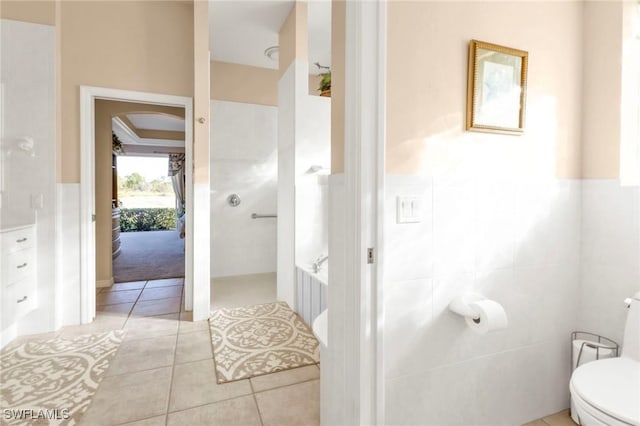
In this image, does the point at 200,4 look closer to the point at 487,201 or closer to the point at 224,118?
the point at 224,118

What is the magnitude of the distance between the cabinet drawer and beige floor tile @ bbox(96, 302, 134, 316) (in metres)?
0.61

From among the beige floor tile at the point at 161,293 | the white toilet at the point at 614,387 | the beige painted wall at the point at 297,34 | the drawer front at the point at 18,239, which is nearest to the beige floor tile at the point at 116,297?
the beige floor tile at the point at 161,293

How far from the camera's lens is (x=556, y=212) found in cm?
158

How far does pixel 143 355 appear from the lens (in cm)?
221

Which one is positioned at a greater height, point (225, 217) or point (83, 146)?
point (83, 146)

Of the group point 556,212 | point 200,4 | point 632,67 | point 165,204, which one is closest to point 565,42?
point 632,67

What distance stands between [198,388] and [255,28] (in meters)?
3.49

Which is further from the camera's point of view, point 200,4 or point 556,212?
point 200,4

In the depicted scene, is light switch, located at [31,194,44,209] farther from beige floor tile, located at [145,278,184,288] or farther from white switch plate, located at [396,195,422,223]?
white switch plate, located at [396,195,422,223]

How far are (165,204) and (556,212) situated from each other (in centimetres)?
1119

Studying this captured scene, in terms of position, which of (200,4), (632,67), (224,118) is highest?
(200,4)

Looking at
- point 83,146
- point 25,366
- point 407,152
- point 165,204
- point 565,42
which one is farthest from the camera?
point 165,204

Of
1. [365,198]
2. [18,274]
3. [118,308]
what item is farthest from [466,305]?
[118,308]

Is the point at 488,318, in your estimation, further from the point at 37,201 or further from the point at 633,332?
Result: the point at 37,201
